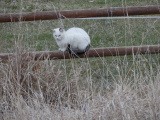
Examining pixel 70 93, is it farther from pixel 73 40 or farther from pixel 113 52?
pixel 73 40

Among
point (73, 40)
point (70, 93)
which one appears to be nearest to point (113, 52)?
point (70, 93)

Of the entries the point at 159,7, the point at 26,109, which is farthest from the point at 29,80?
the point at 159,7

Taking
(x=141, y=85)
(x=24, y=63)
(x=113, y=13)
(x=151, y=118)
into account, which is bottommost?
(x=151, y=118)

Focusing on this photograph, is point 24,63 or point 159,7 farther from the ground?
point 159,7

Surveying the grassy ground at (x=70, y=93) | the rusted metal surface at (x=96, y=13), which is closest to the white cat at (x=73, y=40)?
the grassy ground at (x=70, y=93)

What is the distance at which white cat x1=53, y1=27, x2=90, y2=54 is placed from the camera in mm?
3631

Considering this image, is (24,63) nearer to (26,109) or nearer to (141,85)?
(26,109)

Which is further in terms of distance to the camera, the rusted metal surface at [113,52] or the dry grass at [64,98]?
the rusted metal surface at [113,52]

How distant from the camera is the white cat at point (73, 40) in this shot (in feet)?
11.9

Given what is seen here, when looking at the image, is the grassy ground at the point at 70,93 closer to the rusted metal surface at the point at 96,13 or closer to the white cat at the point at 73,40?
the rusted metal surface at the point at 96,13

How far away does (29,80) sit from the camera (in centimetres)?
308

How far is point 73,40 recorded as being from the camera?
3719mm

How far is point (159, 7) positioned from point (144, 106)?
0.96 meters

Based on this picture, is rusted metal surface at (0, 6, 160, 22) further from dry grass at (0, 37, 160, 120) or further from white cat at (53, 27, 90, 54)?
white cat at (53, 27, 90, 54)
